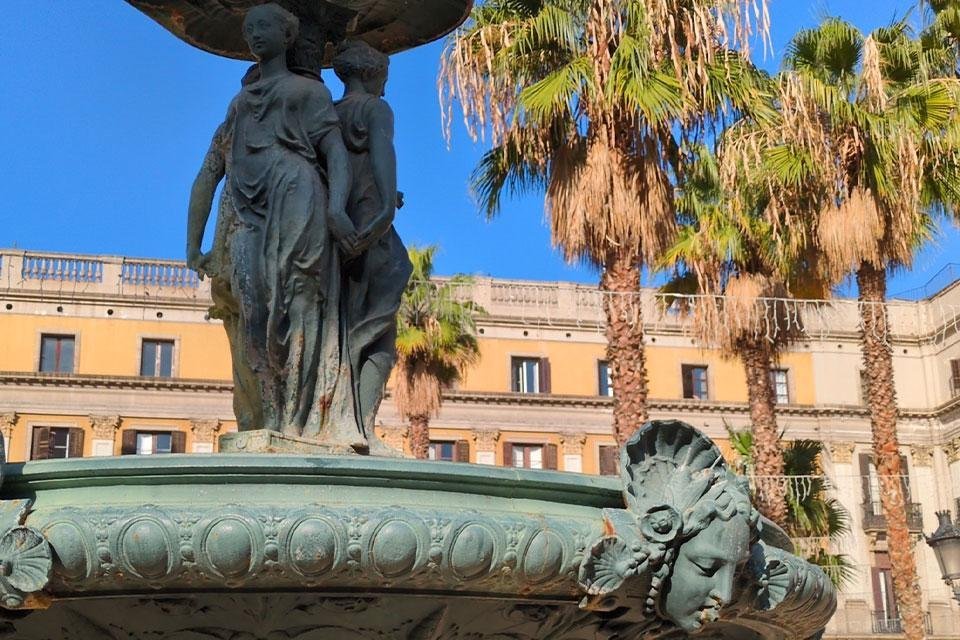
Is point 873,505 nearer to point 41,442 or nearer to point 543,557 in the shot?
point 41,442

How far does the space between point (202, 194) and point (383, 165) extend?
816 mm

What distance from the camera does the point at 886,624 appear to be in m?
47.5

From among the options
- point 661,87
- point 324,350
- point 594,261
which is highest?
point 661,87

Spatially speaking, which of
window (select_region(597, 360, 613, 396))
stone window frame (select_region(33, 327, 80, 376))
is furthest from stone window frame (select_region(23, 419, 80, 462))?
window (select_region(597, 360, 613, 396))

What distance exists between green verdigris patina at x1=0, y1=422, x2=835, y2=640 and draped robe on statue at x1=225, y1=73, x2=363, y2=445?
4.12ft

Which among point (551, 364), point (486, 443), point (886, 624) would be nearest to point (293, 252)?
point (486, 443)

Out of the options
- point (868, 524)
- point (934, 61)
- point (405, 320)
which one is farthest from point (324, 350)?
point (868, 524)

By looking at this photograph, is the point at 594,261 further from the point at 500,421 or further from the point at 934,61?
the point at 500,421

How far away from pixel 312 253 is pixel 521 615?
1.70 meters

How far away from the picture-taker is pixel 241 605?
172 inches

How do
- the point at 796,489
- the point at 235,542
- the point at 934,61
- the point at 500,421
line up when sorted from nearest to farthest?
the point at 235,542 < the point at 934,61 < the point at 796,489 < the point at 500,421

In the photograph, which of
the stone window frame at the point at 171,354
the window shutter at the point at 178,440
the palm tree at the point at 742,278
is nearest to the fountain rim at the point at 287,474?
the palm tree at the point at 742,278

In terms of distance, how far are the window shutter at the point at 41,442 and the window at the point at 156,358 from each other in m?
3.41

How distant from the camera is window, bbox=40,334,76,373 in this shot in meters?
45.0
